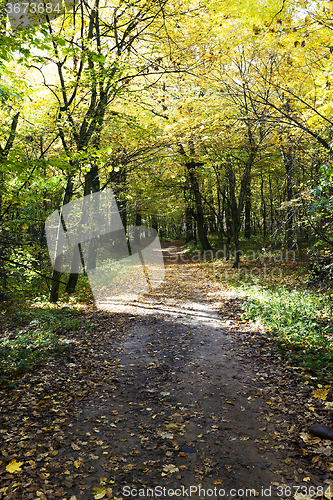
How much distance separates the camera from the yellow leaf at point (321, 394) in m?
4.41

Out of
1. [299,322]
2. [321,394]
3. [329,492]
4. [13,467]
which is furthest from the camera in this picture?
[299,322]

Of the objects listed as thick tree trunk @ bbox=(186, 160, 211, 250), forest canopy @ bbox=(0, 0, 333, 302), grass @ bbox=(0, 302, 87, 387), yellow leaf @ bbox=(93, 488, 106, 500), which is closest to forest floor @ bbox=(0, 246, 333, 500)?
yellow leaf @ bbox=(93, 488, 106, 500)

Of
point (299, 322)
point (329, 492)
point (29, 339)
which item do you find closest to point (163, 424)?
point (329, 492)

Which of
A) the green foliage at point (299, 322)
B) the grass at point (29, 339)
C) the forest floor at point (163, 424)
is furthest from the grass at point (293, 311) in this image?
the grass at point (29, 339)

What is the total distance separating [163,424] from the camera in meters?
4.18

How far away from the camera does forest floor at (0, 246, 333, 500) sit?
316 centimetres

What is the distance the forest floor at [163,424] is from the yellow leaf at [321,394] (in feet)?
0.25

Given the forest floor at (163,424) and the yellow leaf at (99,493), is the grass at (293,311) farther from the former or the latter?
the yellow leaf at (99,493)

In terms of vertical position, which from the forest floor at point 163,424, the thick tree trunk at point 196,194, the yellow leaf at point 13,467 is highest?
the thick tree trunk at point 196,194

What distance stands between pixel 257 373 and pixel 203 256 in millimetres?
17534

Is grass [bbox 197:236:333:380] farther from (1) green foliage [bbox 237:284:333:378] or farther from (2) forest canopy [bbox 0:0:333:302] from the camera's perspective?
(2) forest canopy [bbox 0:0:333:302]

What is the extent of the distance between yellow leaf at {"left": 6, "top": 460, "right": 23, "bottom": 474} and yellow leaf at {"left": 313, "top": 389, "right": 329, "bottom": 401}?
4060 millimetres

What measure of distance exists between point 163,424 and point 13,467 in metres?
1.88

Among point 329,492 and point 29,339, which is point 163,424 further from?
point 29,339
